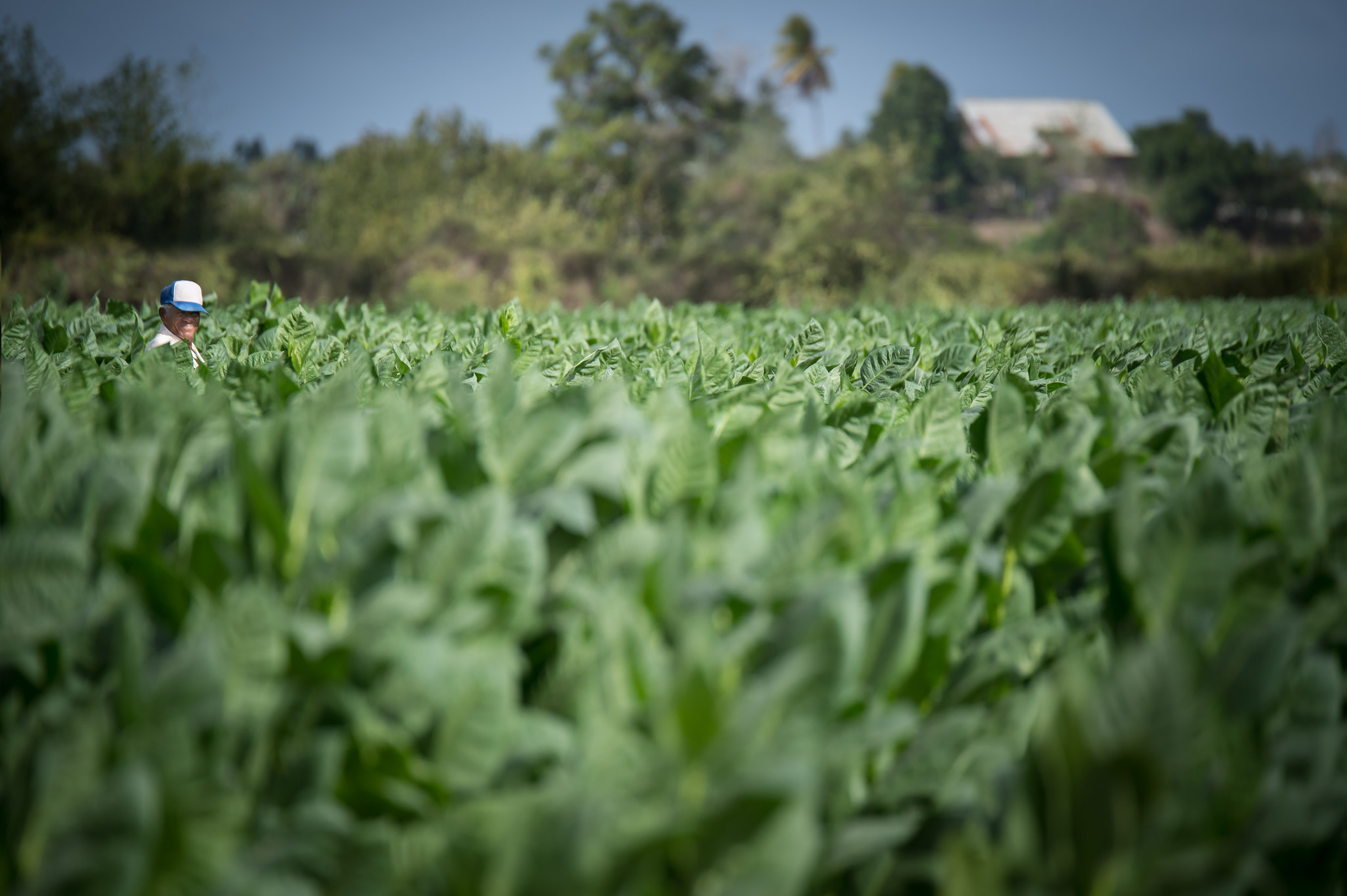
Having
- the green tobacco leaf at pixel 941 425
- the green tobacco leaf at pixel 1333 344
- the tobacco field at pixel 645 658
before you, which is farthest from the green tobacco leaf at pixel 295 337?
the green tobacco leaf at pixel 1333 344

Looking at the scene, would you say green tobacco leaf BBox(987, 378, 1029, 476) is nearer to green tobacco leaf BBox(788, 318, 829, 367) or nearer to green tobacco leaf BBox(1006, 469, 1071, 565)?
green tobacco leaf BBox(1006, 469, 1071, 565)

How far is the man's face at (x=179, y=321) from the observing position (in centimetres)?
522

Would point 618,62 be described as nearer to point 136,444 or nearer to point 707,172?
point 707,172

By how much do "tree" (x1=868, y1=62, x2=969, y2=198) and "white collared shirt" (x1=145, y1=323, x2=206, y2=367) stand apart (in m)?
72.9

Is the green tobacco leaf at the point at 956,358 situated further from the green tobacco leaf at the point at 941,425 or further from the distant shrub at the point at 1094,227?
the distant shrub at the point at 1094,227

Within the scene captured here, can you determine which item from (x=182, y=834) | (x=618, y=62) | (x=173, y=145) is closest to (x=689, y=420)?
(x=182, y=834)

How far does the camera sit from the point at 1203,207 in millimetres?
64062

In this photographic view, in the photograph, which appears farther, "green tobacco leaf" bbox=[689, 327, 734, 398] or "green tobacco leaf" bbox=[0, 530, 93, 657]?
"green tobacco leaf" bbox=[689, 327, 734, 398]

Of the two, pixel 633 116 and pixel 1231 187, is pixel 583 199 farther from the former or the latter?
pixel 1231 187

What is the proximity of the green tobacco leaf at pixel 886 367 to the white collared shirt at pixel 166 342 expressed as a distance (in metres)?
2.29

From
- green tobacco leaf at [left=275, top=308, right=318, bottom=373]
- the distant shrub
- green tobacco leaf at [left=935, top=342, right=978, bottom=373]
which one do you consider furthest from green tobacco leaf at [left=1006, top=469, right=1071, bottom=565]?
the distant shrub

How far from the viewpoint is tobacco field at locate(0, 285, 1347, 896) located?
856mm

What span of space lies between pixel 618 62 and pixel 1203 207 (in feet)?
158

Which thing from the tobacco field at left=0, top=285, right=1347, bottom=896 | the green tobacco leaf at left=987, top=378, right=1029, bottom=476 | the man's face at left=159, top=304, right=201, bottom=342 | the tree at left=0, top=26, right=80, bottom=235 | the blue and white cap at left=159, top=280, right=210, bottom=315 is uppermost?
the tree at left=0, top=26, right=80, bottom=235
